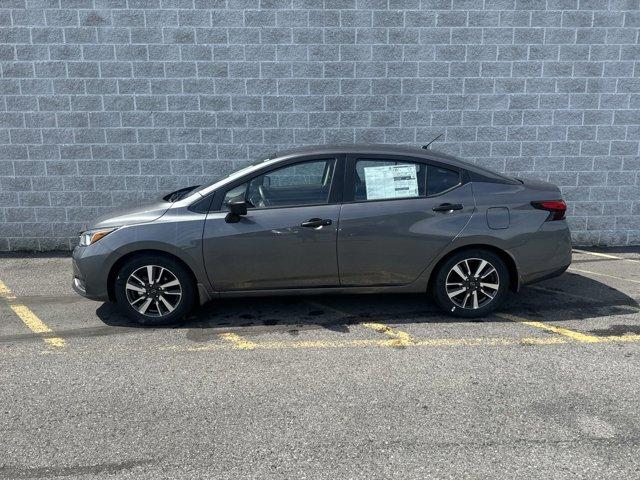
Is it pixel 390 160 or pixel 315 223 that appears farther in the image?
pixel 390 160

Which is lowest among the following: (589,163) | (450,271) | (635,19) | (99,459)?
(99,459)

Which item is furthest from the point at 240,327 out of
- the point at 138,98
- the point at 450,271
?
the point at 138,98

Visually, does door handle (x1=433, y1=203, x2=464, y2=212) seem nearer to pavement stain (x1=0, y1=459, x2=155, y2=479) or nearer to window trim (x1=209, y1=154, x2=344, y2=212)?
window trim (x1=209, y1=154, x2=344, y2=212)

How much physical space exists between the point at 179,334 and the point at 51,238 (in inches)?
157

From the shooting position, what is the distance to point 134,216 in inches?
201

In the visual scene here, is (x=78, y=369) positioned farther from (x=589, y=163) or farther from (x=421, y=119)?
(x=589, y=163)

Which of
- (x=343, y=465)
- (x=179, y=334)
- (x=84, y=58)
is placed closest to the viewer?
(x=343, y=465)

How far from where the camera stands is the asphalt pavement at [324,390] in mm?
3105

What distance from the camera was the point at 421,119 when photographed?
7.77 metres

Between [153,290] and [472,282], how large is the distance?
2836 mm

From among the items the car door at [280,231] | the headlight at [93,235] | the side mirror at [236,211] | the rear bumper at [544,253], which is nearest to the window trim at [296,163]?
the car door at [280,231]

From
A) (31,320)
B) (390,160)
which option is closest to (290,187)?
(390,160)

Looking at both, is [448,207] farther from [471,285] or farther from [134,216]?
[134,216]

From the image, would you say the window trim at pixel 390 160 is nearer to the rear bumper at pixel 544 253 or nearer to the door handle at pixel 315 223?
the door handle at pixel 315 223
